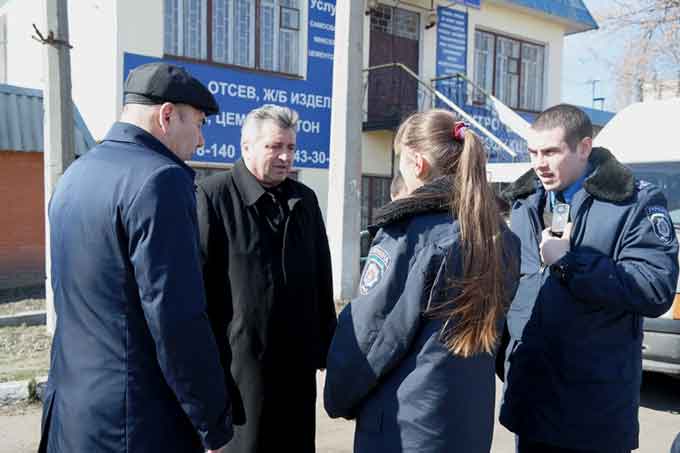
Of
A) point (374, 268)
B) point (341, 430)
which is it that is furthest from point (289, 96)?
point (374, 268)

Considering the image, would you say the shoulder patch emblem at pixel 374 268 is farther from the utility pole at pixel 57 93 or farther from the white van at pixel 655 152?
the utility pole at pixel 57 93

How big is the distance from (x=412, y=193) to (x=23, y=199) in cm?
886

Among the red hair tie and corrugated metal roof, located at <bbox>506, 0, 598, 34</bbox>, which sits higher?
corrugated metal roof, located at <bbox>506, 0, 598, 34</bbox>

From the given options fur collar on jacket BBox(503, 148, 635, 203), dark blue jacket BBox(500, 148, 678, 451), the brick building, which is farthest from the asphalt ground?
the brick building

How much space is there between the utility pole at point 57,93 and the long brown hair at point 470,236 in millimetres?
4844

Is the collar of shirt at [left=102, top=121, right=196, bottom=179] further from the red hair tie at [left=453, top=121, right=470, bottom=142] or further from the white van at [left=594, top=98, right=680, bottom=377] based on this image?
the white van at [left=594, top=98, right=680, bottom=377]

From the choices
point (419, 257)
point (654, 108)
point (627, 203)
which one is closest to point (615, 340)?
point (627, 203)

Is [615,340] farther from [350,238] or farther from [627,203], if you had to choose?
[350,238]

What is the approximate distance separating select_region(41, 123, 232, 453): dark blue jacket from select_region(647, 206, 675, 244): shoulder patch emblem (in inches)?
61.1

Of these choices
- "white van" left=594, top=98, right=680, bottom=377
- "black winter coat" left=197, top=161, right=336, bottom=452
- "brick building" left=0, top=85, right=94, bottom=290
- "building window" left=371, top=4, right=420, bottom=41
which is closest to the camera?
"black winter coat" left=197, top=161, right=336, bottom=452

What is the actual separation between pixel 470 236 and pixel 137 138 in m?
1.04

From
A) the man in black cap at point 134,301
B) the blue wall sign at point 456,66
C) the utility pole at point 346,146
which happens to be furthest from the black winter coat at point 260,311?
the blue wall sign at point 456,66

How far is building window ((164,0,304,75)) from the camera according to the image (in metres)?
9.76

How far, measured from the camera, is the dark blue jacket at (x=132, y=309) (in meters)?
1.75
